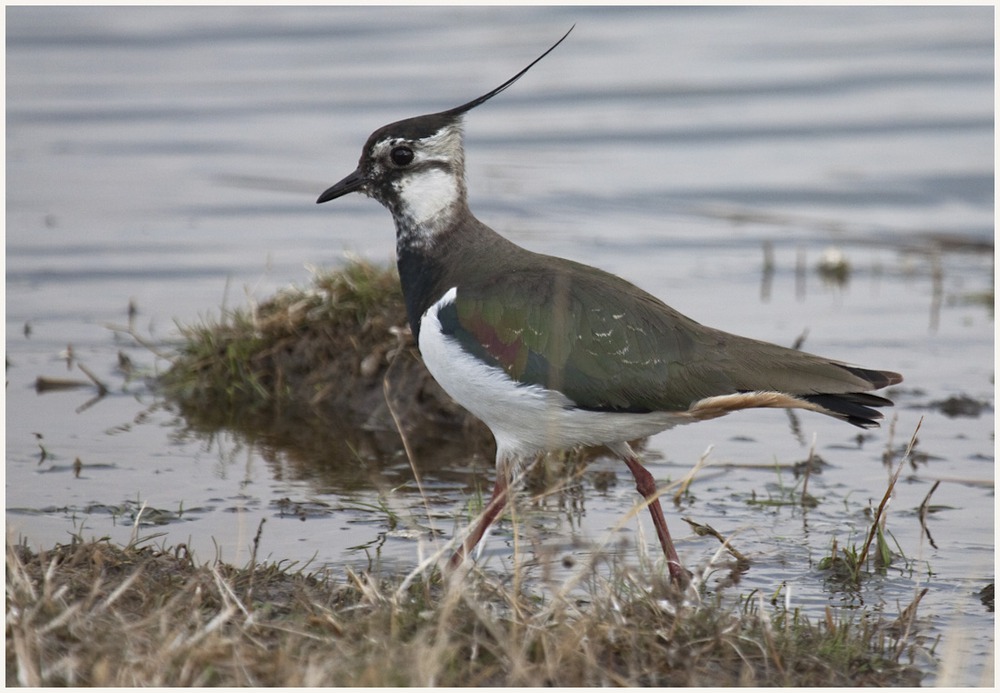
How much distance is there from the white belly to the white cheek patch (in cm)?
47

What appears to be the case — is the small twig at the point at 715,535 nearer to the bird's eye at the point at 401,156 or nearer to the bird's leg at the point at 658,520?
the bird's leg at the point at 658,520

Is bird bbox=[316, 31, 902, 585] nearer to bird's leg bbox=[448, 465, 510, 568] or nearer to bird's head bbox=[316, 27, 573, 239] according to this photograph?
bird's leg bbox=[448, 465, 510, 568]

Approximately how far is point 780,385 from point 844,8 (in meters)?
16.9

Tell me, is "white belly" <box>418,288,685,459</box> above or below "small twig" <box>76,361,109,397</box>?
above

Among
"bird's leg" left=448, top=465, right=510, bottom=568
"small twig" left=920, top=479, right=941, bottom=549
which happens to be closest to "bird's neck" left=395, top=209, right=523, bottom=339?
"bird's leg" left=448, top=465, right=510, bottom=568

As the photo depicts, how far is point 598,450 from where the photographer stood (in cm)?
692

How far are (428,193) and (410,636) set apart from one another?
2088mm

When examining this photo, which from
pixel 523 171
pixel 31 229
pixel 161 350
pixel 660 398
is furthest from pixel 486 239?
pixel 523 171

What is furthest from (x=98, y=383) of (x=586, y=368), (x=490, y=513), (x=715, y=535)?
(x=715, y=535)

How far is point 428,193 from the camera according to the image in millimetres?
5809

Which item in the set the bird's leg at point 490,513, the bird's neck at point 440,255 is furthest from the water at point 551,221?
the bird's neck at point 440,255

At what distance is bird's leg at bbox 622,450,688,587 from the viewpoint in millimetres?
5152

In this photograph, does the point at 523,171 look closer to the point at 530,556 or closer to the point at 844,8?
the point at 530,556

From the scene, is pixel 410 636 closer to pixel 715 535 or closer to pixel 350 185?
pixel 715 535
